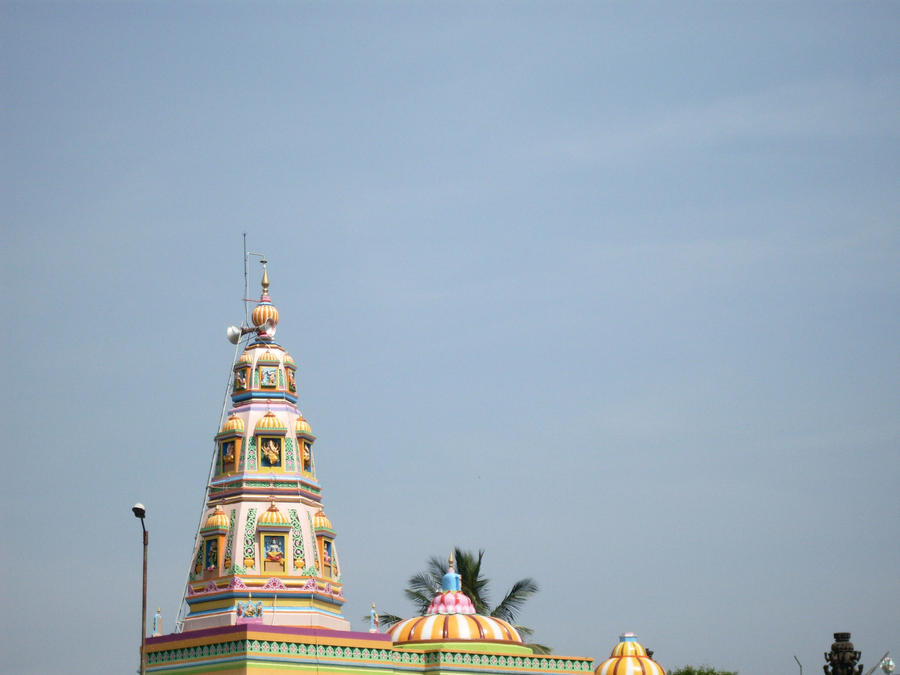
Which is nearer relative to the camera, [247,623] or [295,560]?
[247,623]

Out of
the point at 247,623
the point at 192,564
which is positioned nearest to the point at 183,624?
the point at 192,564

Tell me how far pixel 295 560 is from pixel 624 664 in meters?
12.5

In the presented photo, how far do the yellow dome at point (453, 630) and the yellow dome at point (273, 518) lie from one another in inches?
213

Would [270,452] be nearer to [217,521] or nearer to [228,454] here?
[228,454]

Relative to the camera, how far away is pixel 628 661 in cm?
5619

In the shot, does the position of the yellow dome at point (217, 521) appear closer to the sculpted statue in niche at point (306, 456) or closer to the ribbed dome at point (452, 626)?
the sculpted statue in niche at point (306, 456)

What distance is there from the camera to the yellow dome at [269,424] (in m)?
55.9

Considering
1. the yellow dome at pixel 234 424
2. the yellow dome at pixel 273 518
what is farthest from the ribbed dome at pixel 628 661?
the yellow dome at pixel 234 424

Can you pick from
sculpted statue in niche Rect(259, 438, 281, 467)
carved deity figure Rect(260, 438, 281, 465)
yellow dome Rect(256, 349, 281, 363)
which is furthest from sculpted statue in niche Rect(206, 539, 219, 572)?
yellow dome Rect(256, 349, 281, 363)

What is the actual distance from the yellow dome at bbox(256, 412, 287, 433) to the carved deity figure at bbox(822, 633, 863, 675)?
24.7 metres

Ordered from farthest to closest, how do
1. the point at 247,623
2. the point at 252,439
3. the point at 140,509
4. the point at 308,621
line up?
the point at 252,439, the point at 308,621, the point at 247,623, the point at 140,509

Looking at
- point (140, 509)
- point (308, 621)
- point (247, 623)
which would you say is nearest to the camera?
point (140, 509)

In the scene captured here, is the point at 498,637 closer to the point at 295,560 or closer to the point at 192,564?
the point at 295,560

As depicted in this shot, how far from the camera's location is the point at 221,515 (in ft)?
178
